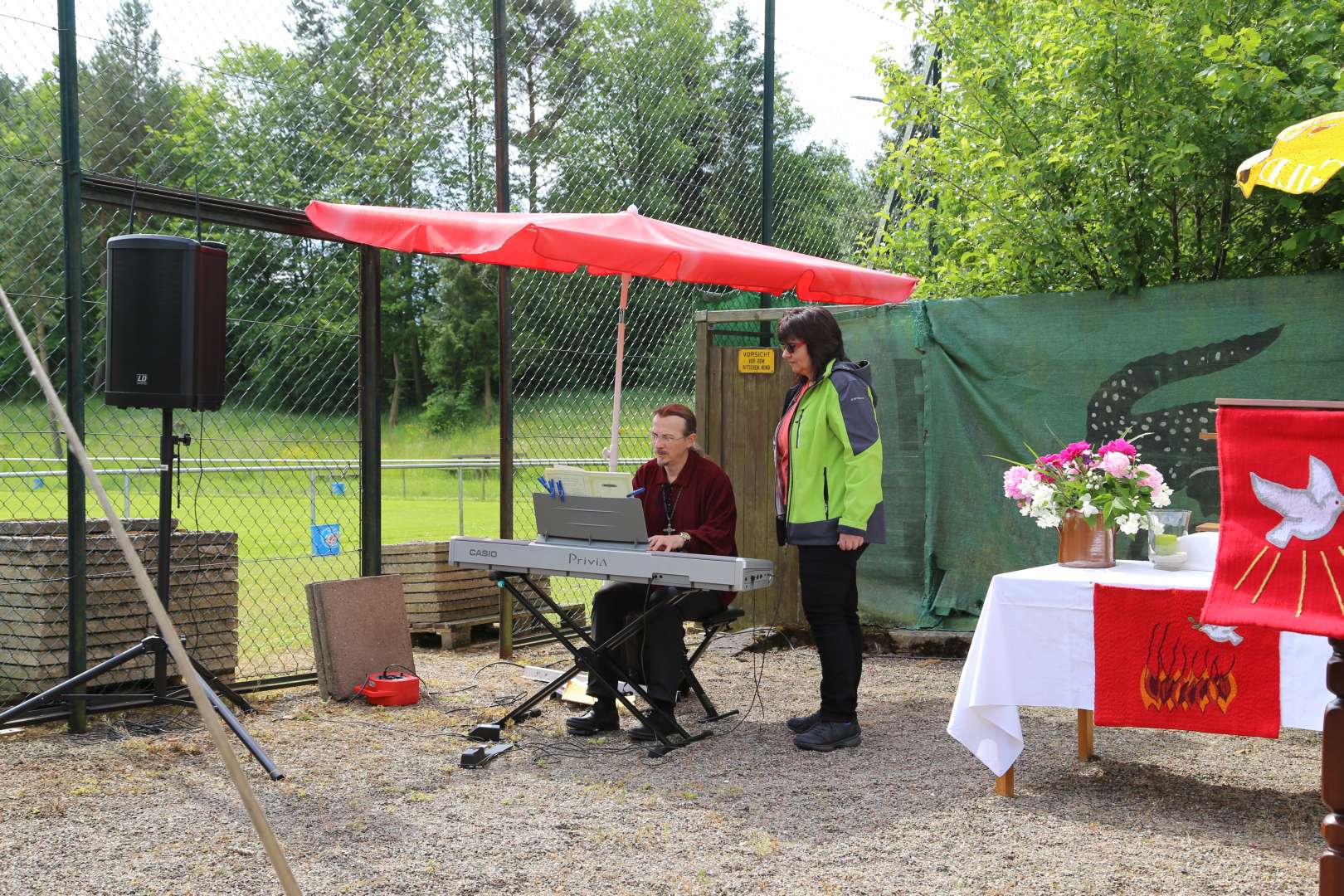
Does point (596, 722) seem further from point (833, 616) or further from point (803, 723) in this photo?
point (833, 616)

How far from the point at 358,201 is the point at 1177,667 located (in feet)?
17.5

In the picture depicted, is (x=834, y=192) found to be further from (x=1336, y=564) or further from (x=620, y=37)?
(x=1336, y=564)

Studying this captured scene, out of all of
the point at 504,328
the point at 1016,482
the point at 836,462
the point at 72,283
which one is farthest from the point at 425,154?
the point at 1016,482

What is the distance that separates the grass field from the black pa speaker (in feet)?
1.71

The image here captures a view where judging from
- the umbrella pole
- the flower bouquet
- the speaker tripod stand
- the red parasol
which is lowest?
the speaker tripod stand

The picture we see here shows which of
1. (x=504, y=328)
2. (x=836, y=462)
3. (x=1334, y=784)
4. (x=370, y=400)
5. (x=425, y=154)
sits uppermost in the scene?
(x=425, y=154)

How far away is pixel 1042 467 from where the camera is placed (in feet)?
15.6

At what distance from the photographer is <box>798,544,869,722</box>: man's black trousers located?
5105mm

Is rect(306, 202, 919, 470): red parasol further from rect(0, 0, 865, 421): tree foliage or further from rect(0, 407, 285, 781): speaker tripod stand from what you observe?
rect(0, 407, 285, 781): speaker tripod stand

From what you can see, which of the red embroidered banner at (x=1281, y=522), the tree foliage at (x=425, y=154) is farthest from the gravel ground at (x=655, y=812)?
the tree foliage at (x=425, y=154)

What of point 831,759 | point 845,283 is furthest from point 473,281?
point 831,759

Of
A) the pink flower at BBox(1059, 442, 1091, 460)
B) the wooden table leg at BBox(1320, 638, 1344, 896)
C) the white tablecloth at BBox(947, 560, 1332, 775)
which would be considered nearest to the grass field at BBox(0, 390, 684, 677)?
the white tablecloth at BBox(947, 560, 1332, 775)

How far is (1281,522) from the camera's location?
8.43 feet

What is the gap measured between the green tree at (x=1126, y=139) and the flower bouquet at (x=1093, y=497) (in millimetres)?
1969
